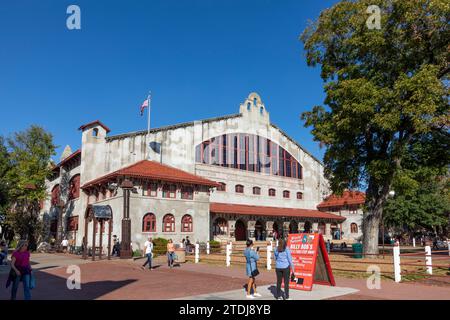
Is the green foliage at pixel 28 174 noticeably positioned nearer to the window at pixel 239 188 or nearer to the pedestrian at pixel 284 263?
the window at pixel 239 188

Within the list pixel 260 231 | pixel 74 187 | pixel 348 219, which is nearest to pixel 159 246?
pixel 74 187

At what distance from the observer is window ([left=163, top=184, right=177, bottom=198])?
109 ft

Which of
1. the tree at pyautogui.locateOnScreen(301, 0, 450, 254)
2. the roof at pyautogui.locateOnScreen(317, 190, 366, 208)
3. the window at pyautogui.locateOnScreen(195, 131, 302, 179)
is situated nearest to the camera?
the tree at pyautogui.locateOnScreen(301, 0, 450, 254)

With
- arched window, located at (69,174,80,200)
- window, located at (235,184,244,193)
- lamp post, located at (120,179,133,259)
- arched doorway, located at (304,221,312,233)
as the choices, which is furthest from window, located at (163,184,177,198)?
arched doorway, located at (304,221,312,233)

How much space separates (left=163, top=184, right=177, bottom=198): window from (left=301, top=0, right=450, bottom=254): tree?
1320cm

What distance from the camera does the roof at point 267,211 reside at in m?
39.3

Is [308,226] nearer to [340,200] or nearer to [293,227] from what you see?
[293,227]

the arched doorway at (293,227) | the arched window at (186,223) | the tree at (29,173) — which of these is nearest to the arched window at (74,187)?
the tree at (29,173)

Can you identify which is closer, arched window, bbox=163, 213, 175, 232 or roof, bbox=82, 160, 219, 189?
roof, bbox=82, 160, 219, 189

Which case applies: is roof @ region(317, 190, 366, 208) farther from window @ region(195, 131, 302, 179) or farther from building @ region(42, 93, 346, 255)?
window @ region(195, 131, 302, 179)

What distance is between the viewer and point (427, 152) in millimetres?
25078
